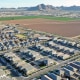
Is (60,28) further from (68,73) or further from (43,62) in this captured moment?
(68,73)

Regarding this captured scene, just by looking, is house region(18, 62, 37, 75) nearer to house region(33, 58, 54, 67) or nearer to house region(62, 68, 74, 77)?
house region(33, 58, 54, 67)

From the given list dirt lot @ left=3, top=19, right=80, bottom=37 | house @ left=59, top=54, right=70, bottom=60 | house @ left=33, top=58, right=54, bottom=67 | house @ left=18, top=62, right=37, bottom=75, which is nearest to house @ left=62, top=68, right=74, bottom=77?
house @ left=33, top=58, right=54, bottom=67

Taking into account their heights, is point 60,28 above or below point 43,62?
above

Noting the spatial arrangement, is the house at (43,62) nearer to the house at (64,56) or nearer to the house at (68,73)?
the house at (64,56)

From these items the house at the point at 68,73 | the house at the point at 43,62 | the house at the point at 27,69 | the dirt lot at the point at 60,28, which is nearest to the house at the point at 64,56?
the house at the point at 43,62

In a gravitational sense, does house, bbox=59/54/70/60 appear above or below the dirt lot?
below

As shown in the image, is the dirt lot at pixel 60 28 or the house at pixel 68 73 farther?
the dirt lot at pixel 60 28

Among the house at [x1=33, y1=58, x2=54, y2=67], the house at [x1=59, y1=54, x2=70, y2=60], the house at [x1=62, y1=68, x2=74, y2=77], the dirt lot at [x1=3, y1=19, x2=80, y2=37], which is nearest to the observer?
the house at [x1=62, y1=68, x2=74, y2=77]

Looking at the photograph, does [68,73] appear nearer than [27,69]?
Yes

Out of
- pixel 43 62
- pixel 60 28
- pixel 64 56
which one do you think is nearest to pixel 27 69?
pixel 43 62

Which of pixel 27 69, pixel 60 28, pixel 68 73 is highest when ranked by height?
pixel 60 28

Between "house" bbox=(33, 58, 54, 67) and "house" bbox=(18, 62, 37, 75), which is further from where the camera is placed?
"house" bbox=(33, 58, 54, 67)
